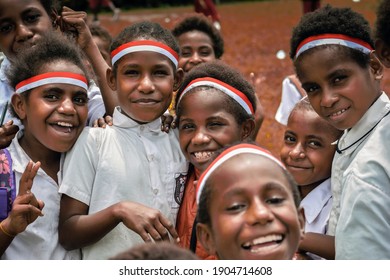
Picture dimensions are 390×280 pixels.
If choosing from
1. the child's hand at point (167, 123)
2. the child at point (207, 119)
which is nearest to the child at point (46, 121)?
the child's hand at point (167, 123)

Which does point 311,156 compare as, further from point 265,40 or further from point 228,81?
point 265,40

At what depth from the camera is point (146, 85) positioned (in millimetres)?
3092

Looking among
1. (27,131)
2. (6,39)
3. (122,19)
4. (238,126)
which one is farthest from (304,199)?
(122,19)

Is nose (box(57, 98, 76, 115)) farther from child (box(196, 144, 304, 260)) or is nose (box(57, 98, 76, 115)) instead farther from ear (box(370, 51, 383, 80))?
ear (box(370, 51, 383, 80))

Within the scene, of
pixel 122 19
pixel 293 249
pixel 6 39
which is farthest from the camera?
pixel 122 19

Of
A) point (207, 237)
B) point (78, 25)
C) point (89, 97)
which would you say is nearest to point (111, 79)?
point (89, 97)

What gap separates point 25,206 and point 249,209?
1048 millimetres

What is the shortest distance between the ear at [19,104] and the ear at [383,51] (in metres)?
1.66

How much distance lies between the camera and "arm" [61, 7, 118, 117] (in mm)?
3594

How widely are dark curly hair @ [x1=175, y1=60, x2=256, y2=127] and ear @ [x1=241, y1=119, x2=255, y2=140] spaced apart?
0.07 feet

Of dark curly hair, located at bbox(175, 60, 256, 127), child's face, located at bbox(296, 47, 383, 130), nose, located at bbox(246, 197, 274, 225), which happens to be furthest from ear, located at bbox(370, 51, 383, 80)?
nose, located at bbox(246, 197, 274, 225)

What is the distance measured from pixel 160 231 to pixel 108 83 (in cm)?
97
